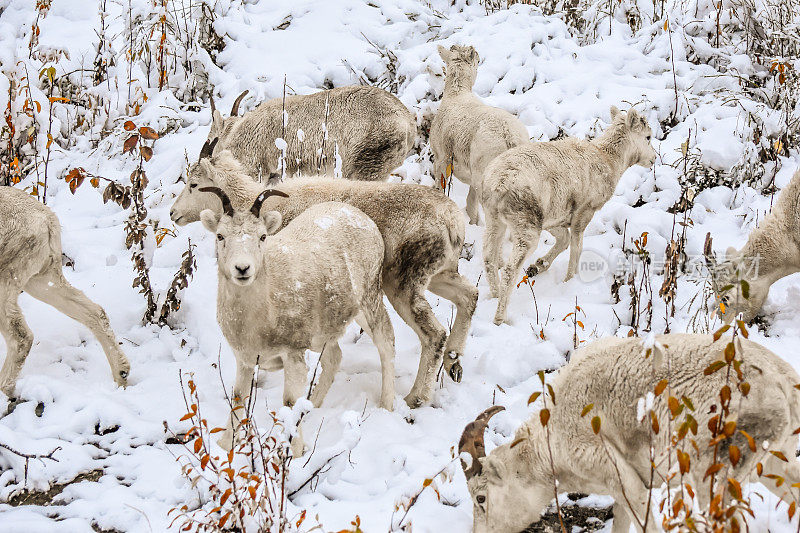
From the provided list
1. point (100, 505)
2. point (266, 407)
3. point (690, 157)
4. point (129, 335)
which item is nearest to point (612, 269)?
point (690, 157)

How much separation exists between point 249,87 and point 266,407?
6.62 metres

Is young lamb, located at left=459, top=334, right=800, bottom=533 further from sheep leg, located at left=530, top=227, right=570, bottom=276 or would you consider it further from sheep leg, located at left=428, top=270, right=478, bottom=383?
sheep leg, located at left=530, top=227, right=570, bottom=276

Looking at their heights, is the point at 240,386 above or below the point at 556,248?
above

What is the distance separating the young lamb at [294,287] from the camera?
5.27 metres

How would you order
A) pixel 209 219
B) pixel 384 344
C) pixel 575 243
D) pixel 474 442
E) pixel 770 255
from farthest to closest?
pixel 575 243 < pixel 770 255 < pixel 384 344 < pixel 209 219 < pixel 474 442

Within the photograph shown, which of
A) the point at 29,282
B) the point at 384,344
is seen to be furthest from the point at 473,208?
the point at 29,282

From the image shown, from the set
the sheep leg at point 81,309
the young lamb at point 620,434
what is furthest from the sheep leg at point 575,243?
the sheep leg at point 81,309

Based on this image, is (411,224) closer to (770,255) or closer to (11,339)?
(11,339)

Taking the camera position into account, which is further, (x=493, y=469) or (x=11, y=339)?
(x=11, y=339)

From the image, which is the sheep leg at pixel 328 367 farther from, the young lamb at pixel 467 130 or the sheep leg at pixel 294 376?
the young lamb at pixel 467 130

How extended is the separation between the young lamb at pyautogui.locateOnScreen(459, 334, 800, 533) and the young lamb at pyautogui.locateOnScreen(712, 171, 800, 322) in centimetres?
323

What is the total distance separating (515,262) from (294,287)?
8.92 ft

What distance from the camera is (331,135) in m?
8.98

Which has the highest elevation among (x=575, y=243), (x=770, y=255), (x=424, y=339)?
(x=770, y=255)
